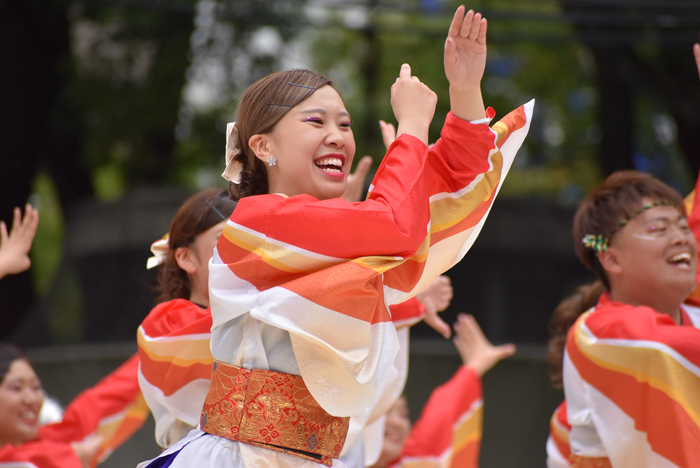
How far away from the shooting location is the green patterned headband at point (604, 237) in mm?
2242

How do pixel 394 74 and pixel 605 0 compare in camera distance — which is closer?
pixel 605 0

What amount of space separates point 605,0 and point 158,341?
17.4ft

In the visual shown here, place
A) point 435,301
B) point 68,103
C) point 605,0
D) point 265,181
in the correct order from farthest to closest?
point 68,103, point 605,0, point 435,301, point 265,181

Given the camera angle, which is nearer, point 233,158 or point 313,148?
point 313,148

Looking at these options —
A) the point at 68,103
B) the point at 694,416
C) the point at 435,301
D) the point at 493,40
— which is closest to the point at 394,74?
the point at 493,40

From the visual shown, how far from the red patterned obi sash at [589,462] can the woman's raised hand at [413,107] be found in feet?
3.56

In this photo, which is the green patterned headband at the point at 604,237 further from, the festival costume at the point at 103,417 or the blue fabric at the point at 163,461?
the festival costume at the point at 103,417

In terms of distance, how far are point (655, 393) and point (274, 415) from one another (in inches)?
39.7

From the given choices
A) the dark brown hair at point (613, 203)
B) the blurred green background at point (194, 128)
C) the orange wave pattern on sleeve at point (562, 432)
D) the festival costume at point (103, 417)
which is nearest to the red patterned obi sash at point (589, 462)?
the orange wave pattern on sleeve at point (562, 432)

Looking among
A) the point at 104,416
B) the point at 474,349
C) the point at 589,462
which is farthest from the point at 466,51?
the point at 104,416

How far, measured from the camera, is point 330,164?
1624 millimetres

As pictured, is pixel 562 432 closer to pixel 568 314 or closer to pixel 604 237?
pixel 568 314

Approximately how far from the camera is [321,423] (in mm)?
1514

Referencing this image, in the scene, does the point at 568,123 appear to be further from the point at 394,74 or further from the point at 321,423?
the point at 321,423
